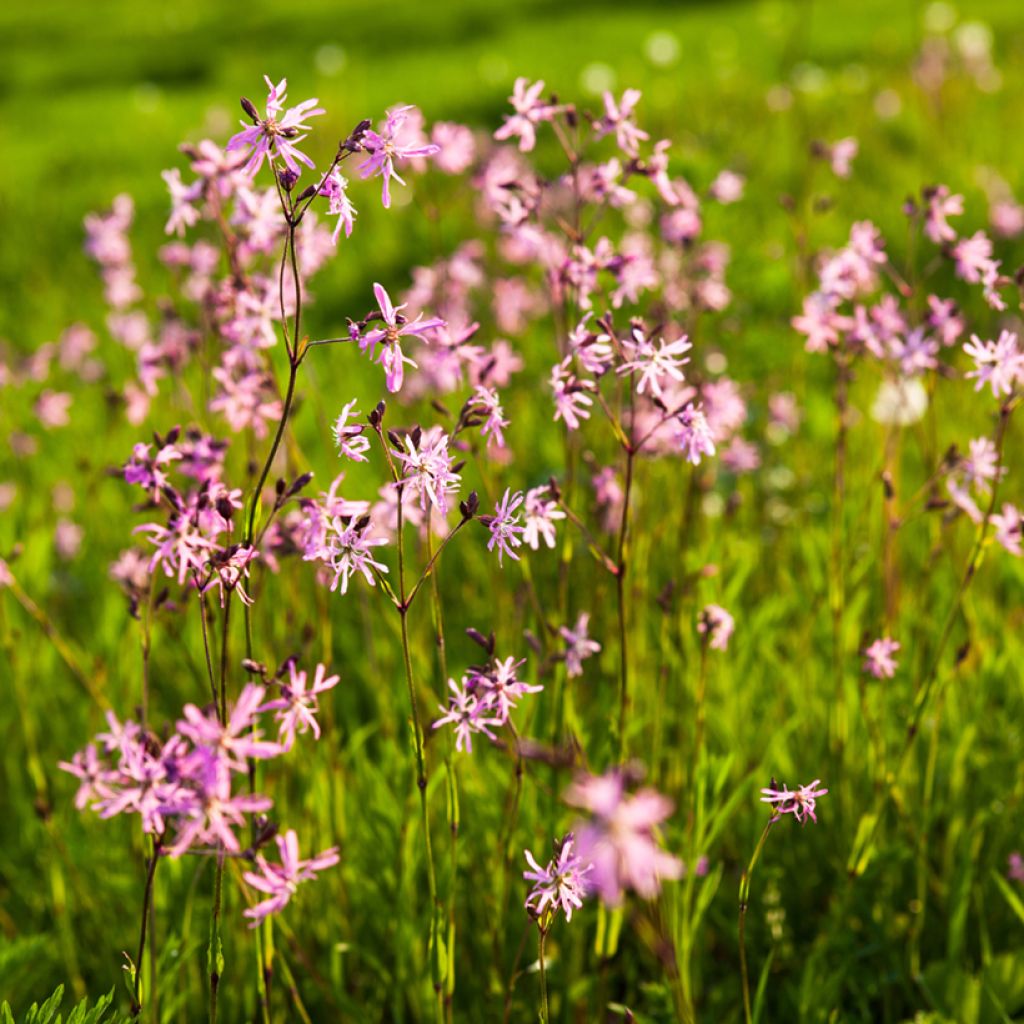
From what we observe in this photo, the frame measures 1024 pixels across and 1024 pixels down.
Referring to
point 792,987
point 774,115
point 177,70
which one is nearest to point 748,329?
point 792,987

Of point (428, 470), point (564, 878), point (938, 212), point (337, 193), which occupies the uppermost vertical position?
point (938, 212)

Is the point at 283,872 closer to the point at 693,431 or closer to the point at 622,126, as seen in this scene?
the point at 693,431

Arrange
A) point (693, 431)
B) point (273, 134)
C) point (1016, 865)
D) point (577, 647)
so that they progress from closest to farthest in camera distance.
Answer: point (273, 134), point (693, 431), point (577, 647), point (1016, 865)

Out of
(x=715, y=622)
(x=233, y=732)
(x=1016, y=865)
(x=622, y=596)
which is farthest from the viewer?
(x=1016, y=865)

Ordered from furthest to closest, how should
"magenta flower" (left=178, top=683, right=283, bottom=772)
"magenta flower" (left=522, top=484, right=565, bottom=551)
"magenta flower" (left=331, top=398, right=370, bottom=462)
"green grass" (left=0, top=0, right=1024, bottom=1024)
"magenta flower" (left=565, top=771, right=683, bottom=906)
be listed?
"green grass" (left=0, top=0, right=1024, bottom=1024), "magenta flower" (left=522, top=484, right=565, bottom=551), "magenta flower" (left=331, top=398, right=370, bottom=462), "magenta flower" (left=178, top=683, right=283, bottom=772), "magenta flower" (left=565, top=771, right=683, bottom=906)

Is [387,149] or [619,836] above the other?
[387,149]

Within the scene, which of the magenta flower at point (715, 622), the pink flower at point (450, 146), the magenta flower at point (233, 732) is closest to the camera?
the magenta flower at point (233, 732)

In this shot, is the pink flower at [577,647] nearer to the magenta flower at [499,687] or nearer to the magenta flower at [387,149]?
the magenta flower at [499,687]

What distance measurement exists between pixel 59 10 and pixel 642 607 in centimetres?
1984

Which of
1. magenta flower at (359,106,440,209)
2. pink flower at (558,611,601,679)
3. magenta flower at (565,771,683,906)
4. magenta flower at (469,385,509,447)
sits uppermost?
magenta flower at (359,106,440,209)

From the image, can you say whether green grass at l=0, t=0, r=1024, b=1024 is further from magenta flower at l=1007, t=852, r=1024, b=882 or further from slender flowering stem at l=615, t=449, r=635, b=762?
slender flowering stem at l=615, t=449, r=635, b=762

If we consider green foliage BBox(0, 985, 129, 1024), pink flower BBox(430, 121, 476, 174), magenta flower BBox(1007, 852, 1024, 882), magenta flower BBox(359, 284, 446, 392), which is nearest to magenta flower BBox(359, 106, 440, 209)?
magenta flower BBox(359, 284, 446, 392)

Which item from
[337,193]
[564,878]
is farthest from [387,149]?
[564,878]

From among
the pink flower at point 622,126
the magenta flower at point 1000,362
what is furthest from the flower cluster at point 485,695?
the pink flower at point 622,126
